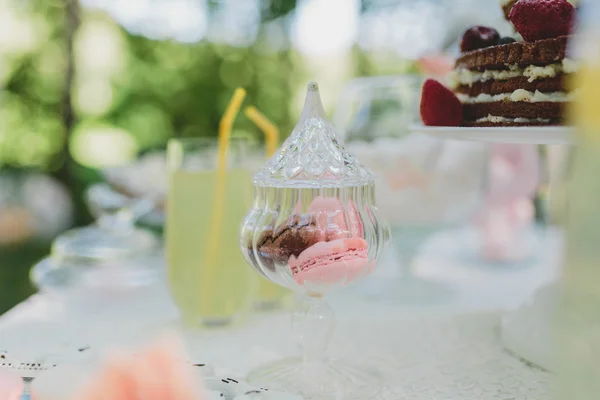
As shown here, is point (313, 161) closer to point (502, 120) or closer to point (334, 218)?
point (334, 218)

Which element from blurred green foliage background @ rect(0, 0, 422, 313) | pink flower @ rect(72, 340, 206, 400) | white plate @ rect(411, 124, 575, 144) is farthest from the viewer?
blurred green foliage background @ rect(0, 0, 422, 313)

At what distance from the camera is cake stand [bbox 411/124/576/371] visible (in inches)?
22.8

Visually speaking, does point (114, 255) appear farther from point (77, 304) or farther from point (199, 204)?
point (199, 204)

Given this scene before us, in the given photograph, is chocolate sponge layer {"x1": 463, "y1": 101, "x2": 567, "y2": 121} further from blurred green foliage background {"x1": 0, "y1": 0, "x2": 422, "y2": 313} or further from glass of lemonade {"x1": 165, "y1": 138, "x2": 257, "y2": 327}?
blurred green foliage background {"x1": 0, "y1": 0, "x2": 422, "y2": 313}

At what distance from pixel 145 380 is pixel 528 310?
490 mm

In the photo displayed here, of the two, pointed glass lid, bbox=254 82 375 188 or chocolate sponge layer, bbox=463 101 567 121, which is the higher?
chocolate sponge layer, bbox=463 101 567 121

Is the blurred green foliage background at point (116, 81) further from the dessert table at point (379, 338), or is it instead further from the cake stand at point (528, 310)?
the cake stand at point (528, 310)

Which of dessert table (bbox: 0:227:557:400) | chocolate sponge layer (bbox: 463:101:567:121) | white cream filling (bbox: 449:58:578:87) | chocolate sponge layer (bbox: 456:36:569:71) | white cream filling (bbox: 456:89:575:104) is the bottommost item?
dessert table (bbox: 0:227:557:400)

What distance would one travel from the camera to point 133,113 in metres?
3.41

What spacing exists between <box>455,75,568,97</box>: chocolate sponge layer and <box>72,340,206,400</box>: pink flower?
453 mm

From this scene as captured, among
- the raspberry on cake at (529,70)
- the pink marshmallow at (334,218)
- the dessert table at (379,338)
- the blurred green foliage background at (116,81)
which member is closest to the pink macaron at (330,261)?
the pink marshmallow at (334,218)

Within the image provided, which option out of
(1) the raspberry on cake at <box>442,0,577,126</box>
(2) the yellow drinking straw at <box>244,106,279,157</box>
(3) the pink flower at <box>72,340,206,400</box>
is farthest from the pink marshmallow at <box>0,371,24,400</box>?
(1) the raspberry on cake at <box>442,0,577,126</box>

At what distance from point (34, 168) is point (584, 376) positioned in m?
3.12

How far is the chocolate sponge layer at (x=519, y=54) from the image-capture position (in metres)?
0.64
